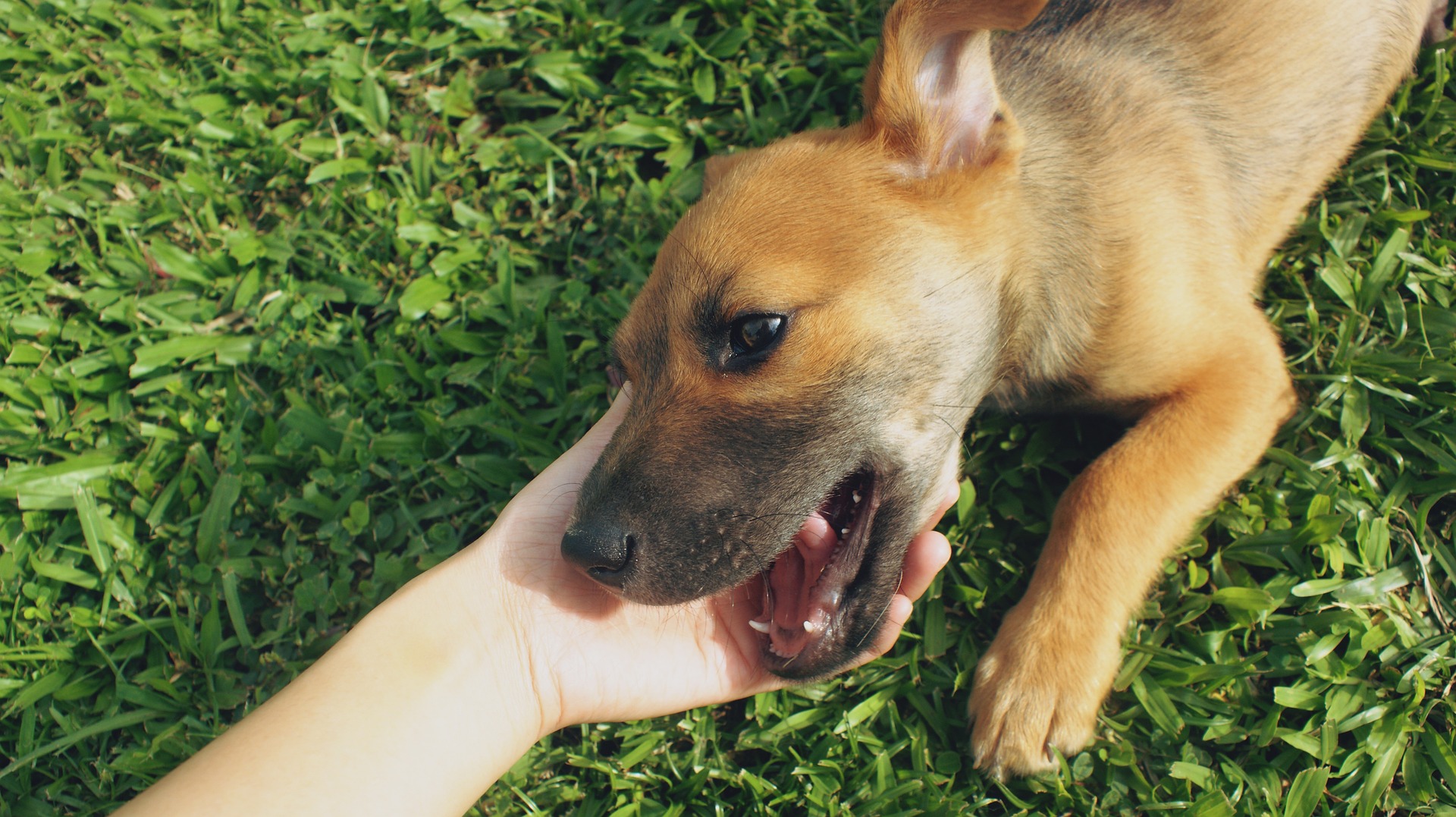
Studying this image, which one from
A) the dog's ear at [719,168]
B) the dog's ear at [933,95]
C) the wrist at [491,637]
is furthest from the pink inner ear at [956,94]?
the wrist at [491,637]

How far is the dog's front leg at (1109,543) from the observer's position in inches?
108

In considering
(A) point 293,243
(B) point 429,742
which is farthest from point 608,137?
(B) point 429,742

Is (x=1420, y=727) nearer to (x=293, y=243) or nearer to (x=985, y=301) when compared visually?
(x=985, y=301)

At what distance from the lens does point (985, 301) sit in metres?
2.62

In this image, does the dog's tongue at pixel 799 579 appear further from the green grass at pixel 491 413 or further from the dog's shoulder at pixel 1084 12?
the dog's shoulder at pixel 1084 12

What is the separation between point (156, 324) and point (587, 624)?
8.90 feet

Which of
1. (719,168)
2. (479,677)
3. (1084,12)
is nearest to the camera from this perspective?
(479,677)

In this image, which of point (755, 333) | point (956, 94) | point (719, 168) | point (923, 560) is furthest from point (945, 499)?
point (719, 168)

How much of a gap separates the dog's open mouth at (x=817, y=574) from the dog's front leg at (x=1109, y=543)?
684mm

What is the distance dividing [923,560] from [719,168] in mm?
1497

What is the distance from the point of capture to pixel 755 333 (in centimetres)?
239

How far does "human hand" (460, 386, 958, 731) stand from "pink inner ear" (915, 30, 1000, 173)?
1032mm

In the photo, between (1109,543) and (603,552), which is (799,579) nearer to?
(603,552)

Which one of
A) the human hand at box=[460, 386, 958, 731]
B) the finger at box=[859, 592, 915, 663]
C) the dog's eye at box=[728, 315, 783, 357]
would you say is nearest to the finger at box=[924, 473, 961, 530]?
the human hand at box=[460, 386, 958, 731]
